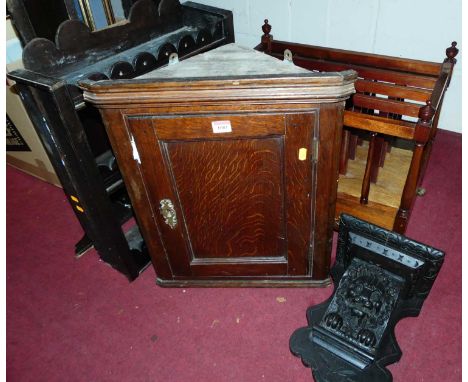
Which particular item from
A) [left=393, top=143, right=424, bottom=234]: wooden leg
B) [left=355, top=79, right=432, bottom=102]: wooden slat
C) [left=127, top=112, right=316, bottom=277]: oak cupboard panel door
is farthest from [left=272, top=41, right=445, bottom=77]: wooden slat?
[left=127, top=112, right=316, bottom=277]: oak cupboard panel door

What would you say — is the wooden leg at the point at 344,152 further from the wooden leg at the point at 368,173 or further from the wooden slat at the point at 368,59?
the wooden slat at the point at 368,59

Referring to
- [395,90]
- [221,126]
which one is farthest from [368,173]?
[221,126]

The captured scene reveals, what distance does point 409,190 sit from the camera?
5.92 feet

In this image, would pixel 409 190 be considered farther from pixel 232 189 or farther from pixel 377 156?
pixel 232 189

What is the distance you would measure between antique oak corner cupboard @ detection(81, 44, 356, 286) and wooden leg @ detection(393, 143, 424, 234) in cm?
43

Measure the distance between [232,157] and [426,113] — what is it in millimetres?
835

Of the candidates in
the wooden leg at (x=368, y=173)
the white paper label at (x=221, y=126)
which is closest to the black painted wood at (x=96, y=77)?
the white paper label at (x=221, y=126)

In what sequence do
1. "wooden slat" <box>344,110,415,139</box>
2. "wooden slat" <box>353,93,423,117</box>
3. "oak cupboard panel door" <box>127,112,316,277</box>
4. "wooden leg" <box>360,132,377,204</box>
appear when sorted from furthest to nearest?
"wooden leg" <box>360,132,377,204</box>
"wooden slat" <box>353,93,423,117</box>
"wooden slat" <box>344,110,415,139</box>
"oak cupboard panel door" <box>127,112,316,277</box>

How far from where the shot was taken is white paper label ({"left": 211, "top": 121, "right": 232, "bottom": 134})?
4.47 feet

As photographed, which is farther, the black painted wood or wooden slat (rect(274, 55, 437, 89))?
wooden slat (rect(274, 55, 437, 89))

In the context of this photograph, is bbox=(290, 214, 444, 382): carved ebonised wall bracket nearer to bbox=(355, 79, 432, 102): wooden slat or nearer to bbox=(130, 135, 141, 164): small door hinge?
bbox=(355, 79, 432, 102): wooden slat
